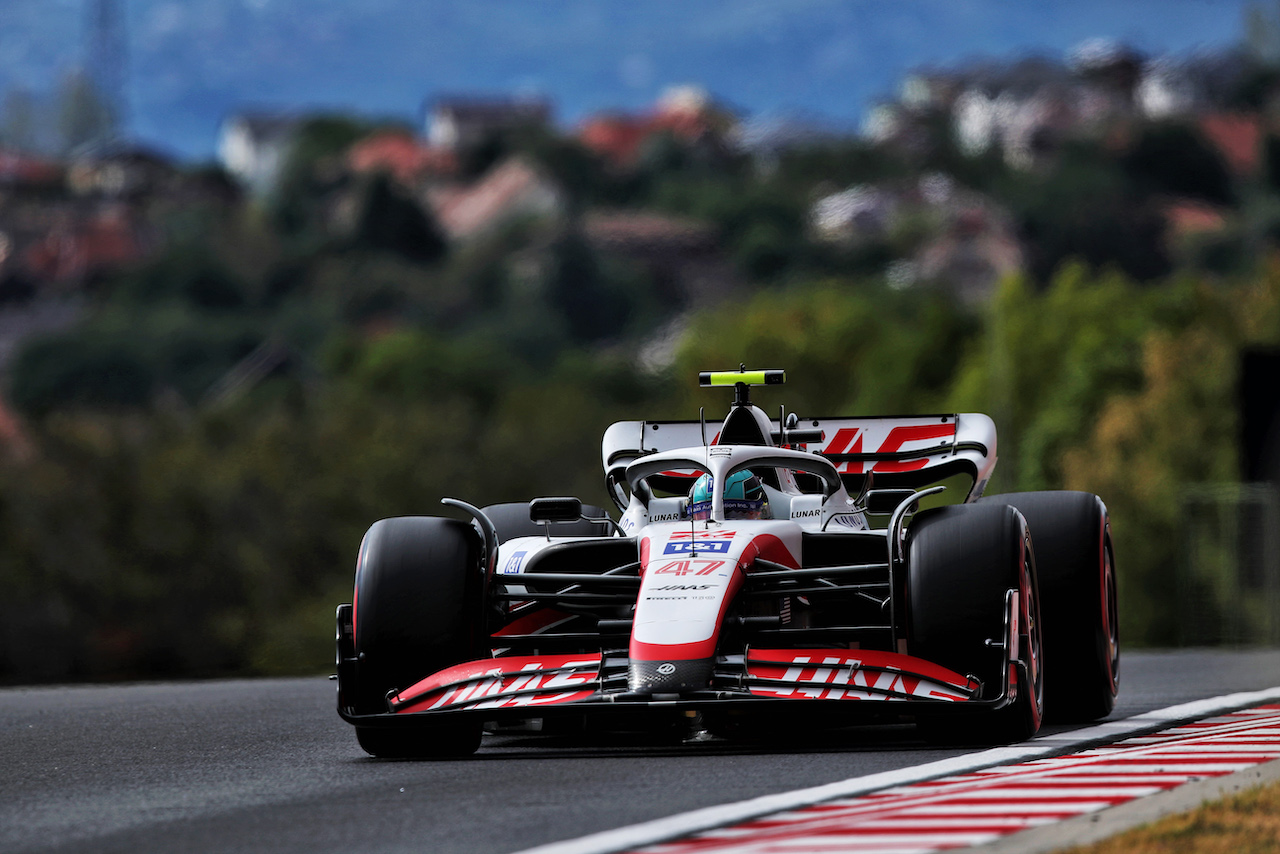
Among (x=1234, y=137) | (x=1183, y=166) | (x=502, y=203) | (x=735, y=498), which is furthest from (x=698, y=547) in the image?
(x=502, y=203)

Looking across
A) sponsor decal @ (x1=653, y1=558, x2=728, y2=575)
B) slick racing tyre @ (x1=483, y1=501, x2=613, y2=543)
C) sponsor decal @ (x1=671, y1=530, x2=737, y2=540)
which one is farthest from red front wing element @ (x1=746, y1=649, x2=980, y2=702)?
slick racing tyre @ (x1=483, y1=501, x2=613, y2=543)

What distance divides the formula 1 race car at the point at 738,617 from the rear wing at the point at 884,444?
124 cm

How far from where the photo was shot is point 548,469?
3322 inches

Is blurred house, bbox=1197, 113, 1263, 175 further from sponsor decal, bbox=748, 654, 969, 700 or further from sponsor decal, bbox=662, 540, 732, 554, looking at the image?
sponsor decal, bbox=748, 654, 969, 700

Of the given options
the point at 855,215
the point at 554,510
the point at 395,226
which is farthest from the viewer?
the point at 395,226

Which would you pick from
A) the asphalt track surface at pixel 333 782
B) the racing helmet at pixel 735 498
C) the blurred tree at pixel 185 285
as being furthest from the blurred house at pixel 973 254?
the asphalt track surface at pixel 333 782

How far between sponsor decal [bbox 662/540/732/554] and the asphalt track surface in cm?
90

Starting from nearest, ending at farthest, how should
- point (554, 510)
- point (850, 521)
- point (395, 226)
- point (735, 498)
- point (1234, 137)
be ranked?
point (554, 510) → point (735, 498) → point (850, 521) → point (1234, 137) → point (395, 226)

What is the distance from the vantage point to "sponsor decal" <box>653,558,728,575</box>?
10.1m

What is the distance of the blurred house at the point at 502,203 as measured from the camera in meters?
189

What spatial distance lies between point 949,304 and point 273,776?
279 feet

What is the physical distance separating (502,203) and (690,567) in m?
183

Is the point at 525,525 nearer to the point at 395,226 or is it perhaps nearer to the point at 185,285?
the point at 185,285

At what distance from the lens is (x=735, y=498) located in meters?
11.2
